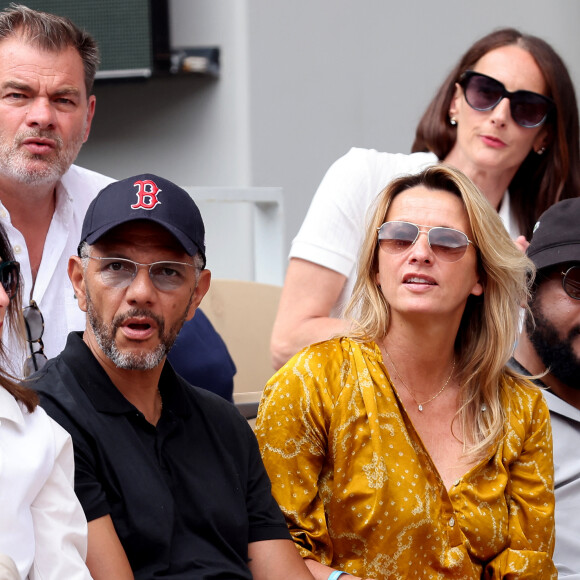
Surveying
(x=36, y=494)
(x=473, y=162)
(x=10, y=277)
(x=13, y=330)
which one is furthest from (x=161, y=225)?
(x=473, y=162)

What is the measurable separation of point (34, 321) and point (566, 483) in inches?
60.0

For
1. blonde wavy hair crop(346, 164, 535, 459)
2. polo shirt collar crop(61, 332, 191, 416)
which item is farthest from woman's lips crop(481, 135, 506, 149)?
polo shirt collar crop(61, 332, 191, 416)

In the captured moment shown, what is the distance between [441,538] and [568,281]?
34.1 inches

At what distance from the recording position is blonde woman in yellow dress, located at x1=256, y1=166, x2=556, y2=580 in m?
2.62

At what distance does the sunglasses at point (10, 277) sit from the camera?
223 cm

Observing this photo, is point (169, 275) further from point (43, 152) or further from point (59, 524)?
point (43, 152)

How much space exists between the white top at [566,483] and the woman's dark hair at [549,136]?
0.82 meters

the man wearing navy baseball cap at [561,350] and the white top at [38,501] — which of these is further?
the man wearing navy baseball cap at [561,350]

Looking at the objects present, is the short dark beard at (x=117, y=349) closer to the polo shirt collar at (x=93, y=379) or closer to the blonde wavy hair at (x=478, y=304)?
the polo shirt collar at (x=93, y=379)

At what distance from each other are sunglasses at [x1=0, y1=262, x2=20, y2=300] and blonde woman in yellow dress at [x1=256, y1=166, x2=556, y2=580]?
69 cm

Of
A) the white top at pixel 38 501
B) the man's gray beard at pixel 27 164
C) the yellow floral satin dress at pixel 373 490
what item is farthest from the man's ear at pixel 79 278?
the man's gray beard at pixel 27 164

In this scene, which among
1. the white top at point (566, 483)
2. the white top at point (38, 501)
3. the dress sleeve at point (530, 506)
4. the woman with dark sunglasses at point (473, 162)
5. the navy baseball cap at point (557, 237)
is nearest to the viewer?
the white top at point (38, 501)

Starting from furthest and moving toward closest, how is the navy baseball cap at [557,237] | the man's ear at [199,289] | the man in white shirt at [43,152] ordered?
the man in white shirt at [43,152]
the navy baseball cap at [557,237]
the man's ear at [199,289]

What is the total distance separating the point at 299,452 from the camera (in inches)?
103
